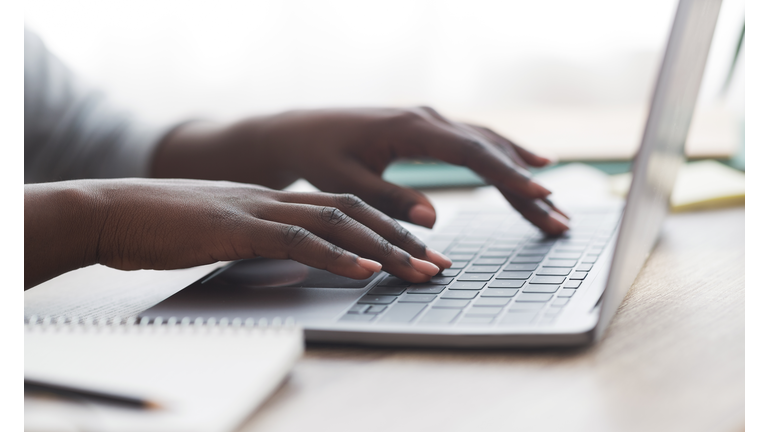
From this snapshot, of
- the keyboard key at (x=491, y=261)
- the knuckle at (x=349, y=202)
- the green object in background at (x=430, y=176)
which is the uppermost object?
the knuckle at (x=349, y=202)

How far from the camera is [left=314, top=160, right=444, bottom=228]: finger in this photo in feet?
2.04

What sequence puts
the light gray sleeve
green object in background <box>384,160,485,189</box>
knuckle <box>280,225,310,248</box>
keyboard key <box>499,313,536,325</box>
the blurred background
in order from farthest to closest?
the blurred background < green object in background <box>384,160,485,189</box> < the light gray sleeve < knuckle <box>280,225,310,248</box> < keyboard key <box>499,313,536,325</box>

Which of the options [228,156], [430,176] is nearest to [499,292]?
[228,156]

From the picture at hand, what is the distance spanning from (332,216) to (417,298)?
11cm

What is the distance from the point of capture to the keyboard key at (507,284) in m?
0.46

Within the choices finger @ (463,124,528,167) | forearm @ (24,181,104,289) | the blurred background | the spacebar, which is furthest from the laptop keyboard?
the blurred background

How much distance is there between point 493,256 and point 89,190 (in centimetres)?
35

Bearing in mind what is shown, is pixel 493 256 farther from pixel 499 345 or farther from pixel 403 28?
pixel 403 28

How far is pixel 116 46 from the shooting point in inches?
48.9

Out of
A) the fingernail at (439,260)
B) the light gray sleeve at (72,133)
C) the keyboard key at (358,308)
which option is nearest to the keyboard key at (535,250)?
the fingernail at (439,260)

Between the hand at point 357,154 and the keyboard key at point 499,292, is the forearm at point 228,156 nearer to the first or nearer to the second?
the hand at point 357,154

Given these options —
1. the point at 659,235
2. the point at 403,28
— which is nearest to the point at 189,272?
the point at 659,235

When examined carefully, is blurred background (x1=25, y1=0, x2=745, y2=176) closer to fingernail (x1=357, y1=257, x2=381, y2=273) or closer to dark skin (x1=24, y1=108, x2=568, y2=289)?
dark skin (x1=24, y1=108, x2=568, y2=289)

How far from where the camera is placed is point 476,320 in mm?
382
